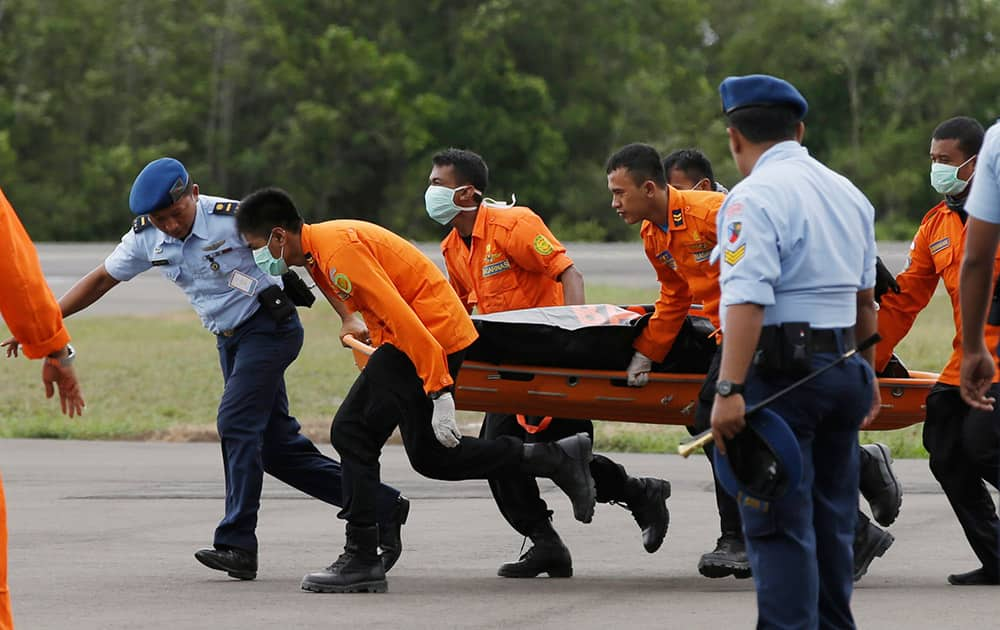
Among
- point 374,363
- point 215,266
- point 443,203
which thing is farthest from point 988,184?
point 215,266

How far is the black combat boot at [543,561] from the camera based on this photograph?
→ 7.62 meters

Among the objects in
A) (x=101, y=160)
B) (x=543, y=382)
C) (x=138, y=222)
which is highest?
(x=138, y=222)

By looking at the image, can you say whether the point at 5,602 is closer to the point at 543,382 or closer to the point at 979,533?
the point at 543,382

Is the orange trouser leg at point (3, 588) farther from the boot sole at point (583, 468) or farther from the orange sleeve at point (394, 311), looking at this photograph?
the boot sole at point (583, 468)

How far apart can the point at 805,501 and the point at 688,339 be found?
2764mm

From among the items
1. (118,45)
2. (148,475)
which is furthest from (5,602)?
(118,45)

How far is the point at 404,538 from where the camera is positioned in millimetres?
8695

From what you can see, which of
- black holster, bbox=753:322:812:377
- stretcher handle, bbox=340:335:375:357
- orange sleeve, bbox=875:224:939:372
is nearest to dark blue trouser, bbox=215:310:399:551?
stretcher handle, bbox=340:335:375:357

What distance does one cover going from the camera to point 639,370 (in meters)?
7.49

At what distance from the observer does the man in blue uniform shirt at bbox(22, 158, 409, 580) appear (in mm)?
7465

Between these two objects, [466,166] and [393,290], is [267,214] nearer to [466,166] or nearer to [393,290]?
[393,290]

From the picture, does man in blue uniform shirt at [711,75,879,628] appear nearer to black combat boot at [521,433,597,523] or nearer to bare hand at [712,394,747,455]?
bare hand at [712,394,747,455]

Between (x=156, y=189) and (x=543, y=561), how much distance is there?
7.42 feet

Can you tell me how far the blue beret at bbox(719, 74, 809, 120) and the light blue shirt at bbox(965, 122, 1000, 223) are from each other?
0.61 meters
